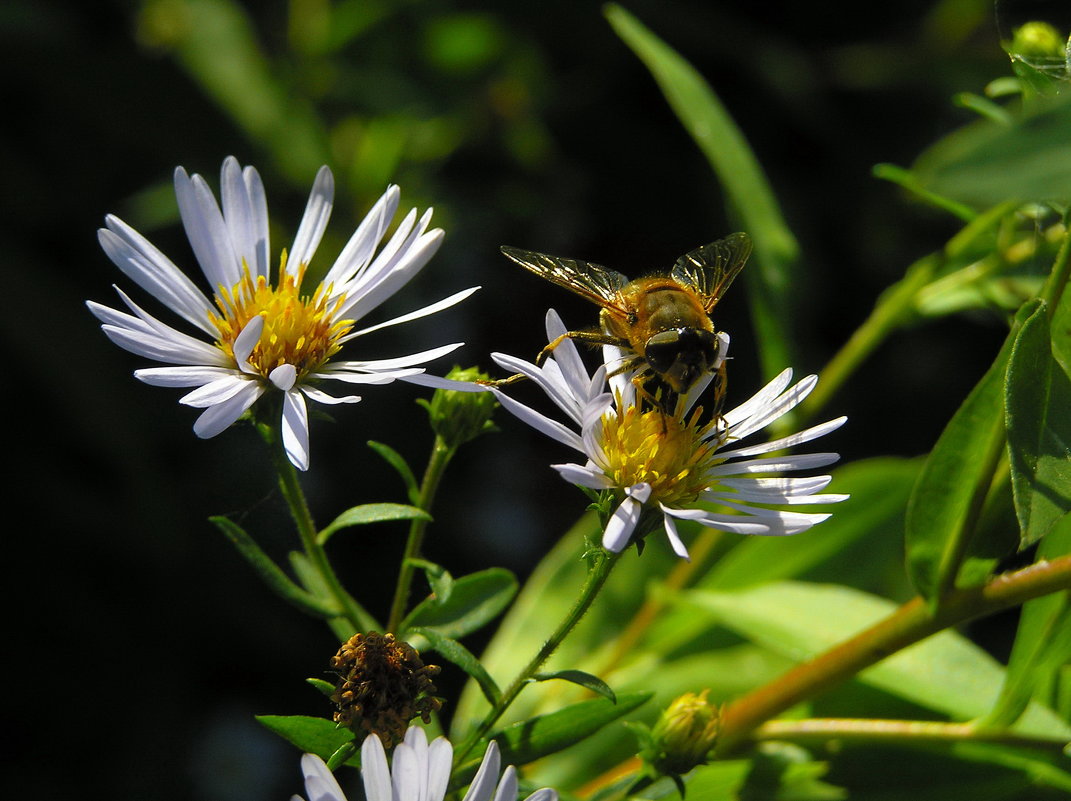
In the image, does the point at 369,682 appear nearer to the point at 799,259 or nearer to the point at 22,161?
the point at 799,259

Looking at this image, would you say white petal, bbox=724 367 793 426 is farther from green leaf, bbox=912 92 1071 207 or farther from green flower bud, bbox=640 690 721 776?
green leaf, bbox=912 92 1071 207

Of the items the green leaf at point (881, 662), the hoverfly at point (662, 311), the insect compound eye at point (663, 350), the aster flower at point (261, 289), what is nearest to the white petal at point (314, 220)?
the aster flower at point (261, 289)

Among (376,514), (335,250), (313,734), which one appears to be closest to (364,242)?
(376,514)

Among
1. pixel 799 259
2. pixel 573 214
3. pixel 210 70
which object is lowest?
pixel 799 259

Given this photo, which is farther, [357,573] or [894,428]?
[894,428]

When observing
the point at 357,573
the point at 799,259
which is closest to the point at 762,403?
the point at 799,259

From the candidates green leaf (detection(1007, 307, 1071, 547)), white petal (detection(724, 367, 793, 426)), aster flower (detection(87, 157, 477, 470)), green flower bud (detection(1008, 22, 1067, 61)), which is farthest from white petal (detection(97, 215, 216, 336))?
green flower bud (detection(1008, 22, 1067, 61))

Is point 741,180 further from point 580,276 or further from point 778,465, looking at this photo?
point 778,465
